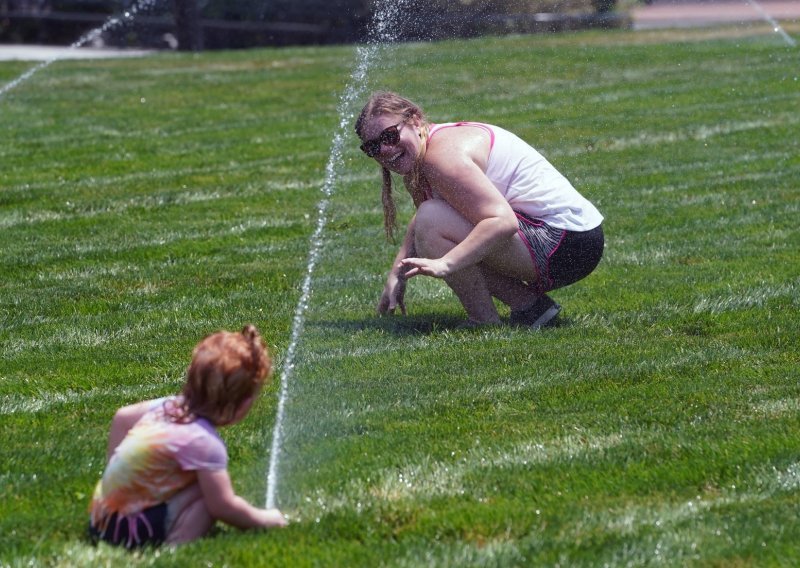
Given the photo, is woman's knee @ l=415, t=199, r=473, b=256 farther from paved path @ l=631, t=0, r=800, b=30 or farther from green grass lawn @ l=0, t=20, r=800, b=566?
paved path @ l=631, t=0, r=800, b=30

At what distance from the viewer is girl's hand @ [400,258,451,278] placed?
4895 millimetres

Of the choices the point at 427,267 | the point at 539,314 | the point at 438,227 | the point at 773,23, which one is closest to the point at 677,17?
the point at 773,23

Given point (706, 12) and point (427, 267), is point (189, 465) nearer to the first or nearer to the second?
point (427, 267)

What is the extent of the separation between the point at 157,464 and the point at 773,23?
1698 cm

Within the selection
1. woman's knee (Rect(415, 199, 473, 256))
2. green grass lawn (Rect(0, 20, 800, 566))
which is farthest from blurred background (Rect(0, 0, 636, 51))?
woman's knee (Rect(415, 199, 473, 256))

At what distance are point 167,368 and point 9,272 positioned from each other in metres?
2.32

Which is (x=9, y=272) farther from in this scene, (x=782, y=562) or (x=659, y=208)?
(x=782, y=562)

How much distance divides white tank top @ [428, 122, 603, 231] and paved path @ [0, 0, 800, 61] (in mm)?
12529

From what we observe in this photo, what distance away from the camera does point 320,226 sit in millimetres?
8125

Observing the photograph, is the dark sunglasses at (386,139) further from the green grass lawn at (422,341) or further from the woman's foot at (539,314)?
the woman's foot at (539,314)

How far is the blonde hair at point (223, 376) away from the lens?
3.17 meters

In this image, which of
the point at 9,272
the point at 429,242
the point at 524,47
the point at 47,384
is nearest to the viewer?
the point at 47,384

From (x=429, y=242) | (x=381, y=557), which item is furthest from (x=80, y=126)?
(x=381, y=557)

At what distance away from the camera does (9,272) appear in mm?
6980
